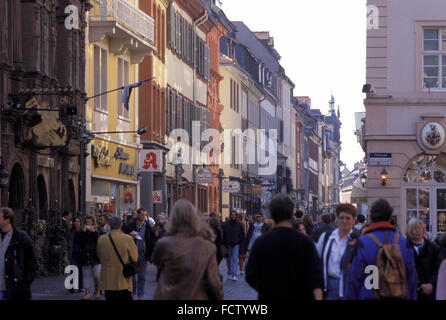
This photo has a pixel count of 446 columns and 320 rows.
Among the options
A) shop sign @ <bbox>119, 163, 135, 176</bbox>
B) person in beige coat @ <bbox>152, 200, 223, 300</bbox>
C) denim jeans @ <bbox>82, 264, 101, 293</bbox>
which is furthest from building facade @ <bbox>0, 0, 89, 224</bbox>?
person in beige coat @ <bbox>152, 200, 223, 300</bbox>

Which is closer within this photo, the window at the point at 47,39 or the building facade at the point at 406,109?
the window at the point at 47,39

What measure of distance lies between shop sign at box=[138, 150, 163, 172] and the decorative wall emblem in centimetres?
1230

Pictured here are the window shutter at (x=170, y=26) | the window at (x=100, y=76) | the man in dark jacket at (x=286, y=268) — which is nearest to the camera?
the man in dark jacket at (x=286, y=268)

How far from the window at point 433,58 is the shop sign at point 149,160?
1215 cm

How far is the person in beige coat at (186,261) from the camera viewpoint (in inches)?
381

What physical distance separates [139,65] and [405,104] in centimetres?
1437

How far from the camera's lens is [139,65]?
46.4 m

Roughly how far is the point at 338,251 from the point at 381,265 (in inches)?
64.6

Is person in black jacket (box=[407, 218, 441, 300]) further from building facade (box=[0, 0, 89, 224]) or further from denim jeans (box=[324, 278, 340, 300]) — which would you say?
building facade (box=[0, 0, 89, 224])

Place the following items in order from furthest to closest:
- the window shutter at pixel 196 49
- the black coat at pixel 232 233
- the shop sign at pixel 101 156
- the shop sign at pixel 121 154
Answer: the window shutter at pixel 196 49, the shop sign at pixel 121 154, the shop sign at pixel 101 156, the black coat at pixel 232 233

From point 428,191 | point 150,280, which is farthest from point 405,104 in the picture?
point 150,280

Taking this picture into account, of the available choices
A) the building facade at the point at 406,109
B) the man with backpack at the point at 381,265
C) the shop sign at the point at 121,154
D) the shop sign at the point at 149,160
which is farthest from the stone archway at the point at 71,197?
the man with backpack at the point at 381,265

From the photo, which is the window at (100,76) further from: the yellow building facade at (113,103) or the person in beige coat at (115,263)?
the person in beige coat at (115,263)
